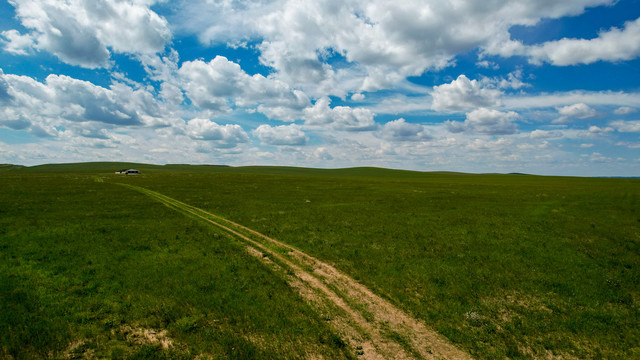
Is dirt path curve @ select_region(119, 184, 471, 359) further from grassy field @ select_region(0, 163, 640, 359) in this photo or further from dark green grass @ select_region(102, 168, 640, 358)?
dark green grass @ select_region(102, 168, 640, 358)

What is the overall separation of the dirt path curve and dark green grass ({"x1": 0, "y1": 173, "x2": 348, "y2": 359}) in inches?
30.4

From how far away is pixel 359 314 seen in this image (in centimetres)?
1189

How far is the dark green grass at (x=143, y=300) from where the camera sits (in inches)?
373

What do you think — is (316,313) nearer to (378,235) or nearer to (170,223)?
(378,235)

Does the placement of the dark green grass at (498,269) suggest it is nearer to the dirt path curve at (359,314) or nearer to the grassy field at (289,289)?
the grassy field at (289,289)

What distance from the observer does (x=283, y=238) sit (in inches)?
910

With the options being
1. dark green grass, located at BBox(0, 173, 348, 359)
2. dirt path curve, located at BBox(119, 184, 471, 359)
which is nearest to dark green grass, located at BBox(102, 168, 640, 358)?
dirt path curve, located at BBox(119, 184, 471, 359)

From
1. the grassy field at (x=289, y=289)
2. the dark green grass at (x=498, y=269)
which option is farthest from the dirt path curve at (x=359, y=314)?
the dark green grass at (x=498, y=269)

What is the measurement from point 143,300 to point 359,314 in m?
9.42

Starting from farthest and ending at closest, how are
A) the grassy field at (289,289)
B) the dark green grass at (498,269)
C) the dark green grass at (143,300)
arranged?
the dark green grass at (498,269) → the grassy field at (289,289) → the dark green grass at (143,300)

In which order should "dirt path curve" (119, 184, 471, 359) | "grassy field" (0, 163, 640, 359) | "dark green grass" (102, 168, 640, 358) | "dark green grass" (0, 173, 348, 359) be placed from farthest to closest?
"dark green grass" (102, 168, 640, 358) → "grassy field" (0, 163, 640, 359) → "dirt path curve" (119, 184, 471, 359) → "dark green grass" (0, 173, 348, 359)

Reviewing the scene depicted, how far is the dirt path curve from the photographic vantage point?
982cm

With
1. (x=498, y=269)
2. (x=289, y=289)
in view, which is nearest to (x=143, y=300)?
(x=289, y=289)

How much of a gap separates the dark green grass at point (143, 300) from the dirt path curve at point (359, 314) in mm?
772
